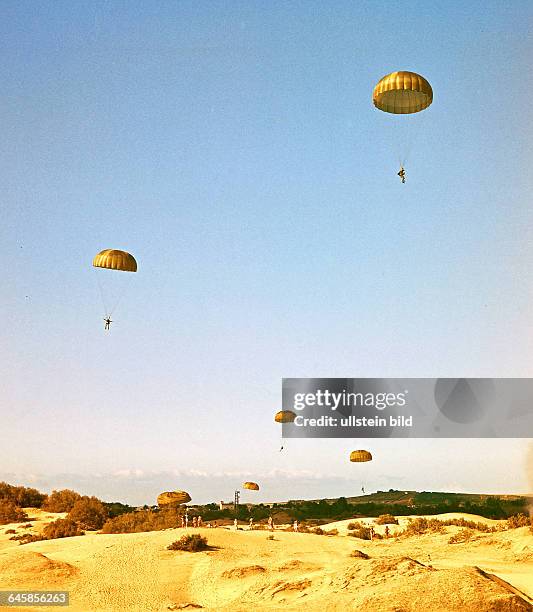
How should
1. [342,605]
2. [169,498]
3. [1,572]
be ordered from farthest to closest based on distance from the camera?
1. [169,498]
2. [1,572]
3. [342,605]

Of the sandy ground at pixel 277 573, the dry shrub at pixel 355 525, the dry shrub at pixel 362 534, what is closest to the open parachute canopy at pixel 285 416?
the dry shrub at pixel 355 525

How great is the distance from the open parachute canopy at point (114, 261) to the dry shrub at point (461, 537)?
64.7ft

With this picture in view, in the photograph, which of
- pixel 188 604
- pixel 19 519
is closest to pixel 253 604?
pixel 188 604

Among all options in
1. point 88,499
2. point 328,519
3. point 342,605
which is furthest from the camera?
point 328,519

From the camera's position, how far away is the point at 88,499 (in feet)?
132

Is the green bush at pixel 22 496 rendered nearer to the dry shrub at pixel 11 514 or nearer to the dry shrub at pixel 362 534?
the dry shrub at pixel 11 514

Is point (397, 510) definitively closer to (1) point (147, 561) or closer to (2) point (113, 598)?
(1) point (147, 561)

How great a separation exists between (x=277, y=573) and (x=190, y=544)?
541cm

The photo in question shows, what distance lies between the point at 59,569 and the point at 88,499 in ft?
62.4

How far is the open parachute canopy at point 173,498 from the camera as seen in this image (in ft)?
112

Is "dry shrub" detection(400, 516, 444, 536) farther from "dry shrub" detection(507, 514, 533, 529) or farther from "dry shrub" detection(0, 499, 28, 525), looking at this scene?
"dry shrub" detection(0, 499, 28, 525)

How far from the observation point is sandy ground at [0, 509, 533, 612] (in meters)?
15.4

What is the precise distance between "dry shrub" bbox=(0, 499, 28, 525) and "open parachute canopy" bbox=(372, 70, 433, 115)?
29337 mm

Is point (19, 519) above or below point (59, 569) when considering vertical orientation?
above
